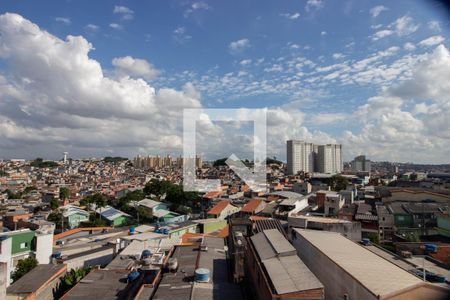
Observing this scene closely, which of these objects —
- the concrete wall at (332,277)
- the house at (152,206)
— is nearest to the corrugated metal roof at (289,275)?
the concrete wall at (332,277)

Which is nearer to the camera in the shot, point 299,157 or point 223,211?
point 223,211

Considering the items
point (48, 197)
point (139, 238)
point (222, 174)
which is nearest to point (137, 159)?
point (222, 174)

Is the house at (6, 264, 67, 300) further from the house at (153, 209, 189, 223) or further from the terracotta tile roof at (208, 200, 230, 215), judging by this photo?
the house at (153, 209, 189, 223)

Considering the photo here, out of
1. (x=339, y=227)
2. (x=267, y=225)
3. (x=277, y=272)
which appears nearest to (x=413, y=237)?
(x=339, y=227)

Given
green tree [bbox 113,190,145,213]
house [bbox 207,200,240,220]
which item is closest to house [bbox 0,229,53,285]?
house [bbox 207,200,240,220]

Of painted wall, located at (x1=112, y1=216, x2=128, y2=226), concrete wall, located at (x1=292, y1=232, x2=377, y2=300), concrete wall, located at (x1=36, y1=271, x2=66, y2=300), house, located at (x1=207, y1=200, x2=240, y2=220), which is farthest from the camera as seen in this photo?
painted wall, located at (x1=112, y1=216, x2=128, y2=226)

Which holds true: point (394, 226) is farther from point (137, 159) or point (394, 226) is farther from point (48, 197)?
point (137, 159)

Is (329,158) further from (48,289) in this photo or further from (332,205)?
(48,289)

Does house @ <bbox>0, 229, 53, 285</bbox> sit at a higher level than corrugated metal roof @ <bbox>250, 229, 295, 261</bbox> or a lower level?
lower
